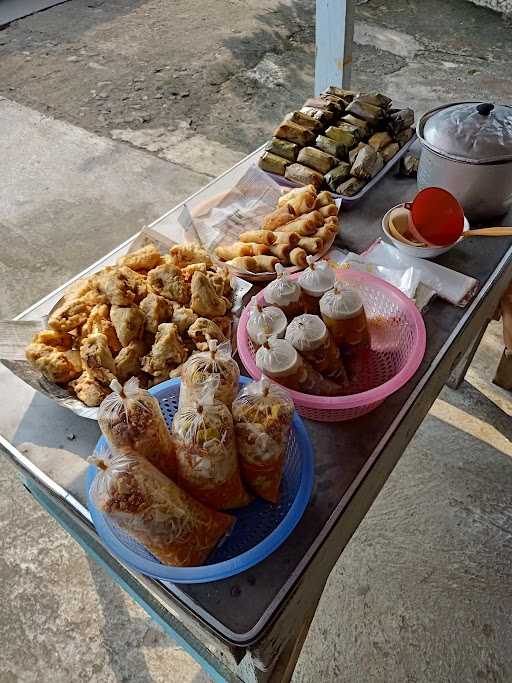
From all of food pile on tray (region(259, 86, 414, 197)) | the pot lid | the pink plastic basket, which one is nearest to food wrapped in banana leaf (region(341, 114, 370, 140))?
food pile on tray (region(259, 86, 414, 197))

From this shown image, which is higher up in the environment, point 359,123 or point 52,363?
point 359,123

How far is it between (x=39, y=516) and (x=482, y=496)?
1855 millimetres

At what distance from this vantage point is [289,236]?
5.63 ft

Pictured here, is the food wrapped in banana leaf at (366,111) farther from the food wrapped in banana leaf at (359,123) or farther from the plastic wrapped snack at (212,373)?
the plastic wrapped snack at (212,373)

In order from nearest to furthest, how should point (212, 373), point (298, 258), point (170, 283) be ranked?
point (212, 373) < point (170, 283) < point (298, 258)

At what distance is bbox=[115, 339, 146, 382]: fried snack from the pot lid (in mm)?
1105

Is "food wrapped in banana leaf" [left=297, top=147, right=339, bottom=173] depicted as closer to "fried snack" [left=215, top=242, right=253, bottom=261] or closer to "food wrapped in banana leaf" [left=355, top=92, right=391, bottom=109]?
"food wrapped in banana leaf" [left=355, top=92, right=391, bottom=109]

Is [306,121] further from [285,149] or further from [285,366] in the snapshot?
[285,366]

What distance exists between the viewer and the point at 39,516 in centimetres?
233

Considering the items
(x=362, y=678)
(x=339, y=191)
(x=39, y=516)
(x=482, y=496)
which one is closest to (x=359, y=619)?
(x=362, y=678)

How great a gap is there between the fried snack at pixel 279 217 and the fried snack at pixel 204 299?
448 millimetres

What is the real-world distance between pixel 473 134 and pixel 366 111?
63 cm

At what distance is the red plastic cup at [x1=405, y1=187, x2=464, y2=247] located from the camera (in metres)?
1.69

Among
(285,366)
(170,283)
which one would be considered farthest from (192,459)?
(170,283)
